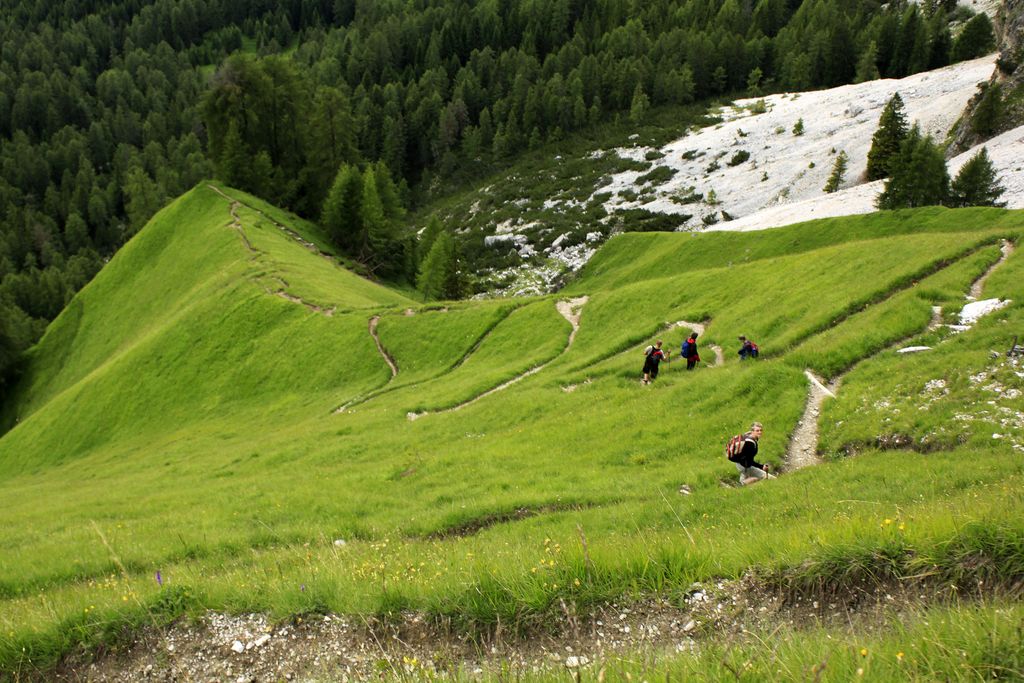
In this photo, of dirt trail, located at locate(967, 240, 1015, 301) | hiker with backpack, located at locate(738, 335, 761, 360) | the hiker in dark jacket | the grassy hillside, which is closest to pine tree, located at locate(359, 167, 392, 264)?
the grassy hillside

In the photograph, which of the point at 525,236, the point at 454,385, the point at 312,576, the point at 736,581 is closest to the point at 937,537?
the point at 736,581

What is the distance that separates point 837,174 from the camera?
267ft

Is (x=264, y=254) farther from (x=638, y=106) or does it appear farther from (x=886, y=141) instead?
(x=638, y=106)

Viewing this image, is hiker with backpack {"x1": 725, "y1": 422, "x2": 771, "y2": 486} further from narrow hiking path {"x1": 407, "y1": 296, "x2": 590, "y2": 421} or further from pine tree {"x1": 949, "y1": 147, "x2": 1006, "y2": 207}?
pine tree {"x1": 949, "y1": 147, "x2": 1006, "y2": 207}

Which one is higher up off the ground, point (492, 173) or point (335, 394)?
point (492, 173)

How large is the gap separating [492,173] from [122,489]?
137 meters

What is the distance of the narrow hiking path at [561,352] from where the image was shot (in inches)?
1261

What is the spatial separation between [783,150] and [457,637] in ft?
374

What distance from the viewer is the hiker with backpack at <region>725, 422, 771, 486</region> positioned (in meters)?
14.7

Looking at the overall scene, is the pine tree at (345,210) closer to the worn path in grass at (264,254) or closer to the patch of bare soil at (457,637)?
the worn path in grass at (264,254)

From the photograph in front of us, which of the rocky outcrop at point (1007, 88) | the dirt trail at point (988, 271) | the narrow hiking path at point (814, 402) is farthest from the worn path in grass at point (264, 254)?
the rocky outcrop at point (1007, 88)

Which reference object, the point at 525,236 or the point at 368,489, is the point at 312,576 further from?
the point at 525,236

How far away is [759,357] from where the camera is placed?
24047 millimetres

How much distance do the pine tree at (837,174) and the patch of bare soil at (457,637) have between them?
87386mm
